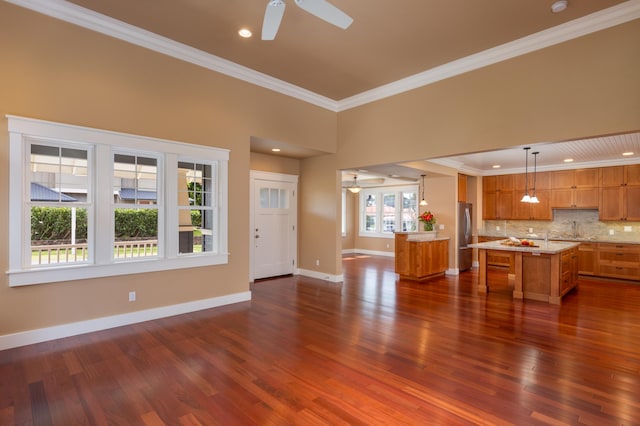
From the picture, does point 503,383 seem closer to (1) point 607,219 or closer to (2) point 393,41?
(2) point 393,41

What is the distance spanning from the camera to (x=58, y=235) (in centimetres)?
377

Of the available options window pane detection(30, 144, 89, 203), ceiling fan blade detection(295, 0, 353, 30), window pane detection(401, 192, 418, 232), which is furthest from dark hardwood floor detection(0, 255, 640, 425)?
window pane detection(401, 192, 418, 232)

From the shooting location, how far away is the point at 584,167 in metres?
8.19

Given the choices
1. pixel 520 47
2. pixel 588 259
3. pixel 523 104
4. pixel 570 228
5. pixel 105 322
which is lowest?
pixel 105 322

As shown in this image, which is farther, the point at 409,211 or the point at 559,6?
the point at 409,211

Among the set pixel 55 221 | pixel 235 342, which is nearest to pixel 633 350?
pixel 235 342

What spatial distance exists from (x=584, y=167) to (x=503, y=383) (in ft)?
25.8

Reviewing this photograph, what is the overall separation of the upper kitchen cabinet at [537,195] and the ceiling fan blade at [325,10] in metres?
8.22

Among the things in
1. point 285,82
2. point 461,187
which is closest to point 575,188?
point 461,187

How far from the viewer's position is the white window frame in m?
3.40

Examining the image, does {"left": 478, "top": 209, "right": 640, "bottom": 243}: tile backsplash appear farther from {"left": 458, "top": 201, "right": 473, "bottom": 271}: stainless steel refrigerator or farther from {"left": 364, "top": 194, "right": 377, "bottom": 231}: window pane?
{"left": 364, "top": 194, "right": 377, "bottom": 231}: window pane

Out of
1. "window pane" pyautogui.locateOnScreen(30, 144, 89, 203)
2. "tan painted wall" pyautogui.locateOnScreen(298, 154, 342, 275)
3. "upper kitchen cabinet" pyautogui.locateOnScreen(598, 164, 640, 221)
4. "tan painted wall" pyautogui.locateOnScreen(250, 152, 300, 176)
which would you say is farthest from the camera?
"upper kitchen cabinet" pyautogui.locateOnScreen(598, 164, 640, 221)

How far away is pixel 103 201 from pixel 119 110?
113 cm

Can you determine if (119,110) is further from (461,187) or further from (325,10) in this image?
(461,187)
